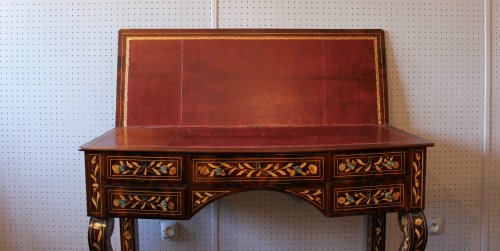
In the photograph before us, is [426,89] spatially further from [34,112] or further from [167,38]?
[34,112]

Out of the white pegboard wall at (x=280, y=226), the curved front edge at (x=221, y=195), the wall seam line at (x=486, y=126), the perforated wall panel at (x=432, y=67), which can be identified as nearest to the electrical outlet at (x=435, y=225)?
the perforated wall panel at (x=432, y=67)

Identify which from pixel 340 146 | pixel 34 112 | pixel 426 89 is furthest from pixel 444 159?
pixel 34 112

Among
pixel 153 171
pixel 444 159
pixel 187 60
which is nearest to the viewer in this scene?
pixel 153 171

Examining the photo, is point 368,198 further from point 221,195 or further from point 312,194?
point 221,195

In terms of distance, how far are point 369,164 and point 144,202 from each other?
34.7 inches

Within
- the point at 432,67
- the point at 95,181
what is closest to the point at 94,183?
the point at 95,181

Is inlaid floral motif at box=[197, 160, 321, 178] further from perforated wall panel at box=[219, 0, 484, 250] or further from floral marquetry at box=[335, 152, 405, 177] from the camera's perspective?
perforated wall panel at box=[219, 0, 484, 250]

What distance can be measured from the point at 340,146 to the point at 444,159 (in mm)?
929

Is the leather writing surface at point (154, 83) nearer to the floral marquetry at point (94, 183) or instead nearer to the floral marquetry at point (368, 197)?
the floral marquetry at point (94, 183)

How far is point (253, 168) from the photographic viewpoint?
1441 millimetres

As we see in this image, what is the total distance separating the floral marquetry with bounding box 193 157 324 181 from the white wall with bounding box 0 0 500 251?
61 centimetres

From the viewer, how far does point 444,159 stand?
2.05 meters

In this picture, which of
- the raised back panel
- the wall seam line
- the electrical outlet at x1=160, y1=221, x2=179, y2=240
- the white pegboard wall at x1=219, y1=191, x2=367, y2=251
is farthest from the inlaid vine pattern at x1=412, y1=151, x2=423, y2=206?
the electrical outlet at x1=160, y1=221, x2=179, y2=240

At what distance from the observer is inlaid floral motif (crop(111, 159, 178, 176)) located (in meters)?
1.44
